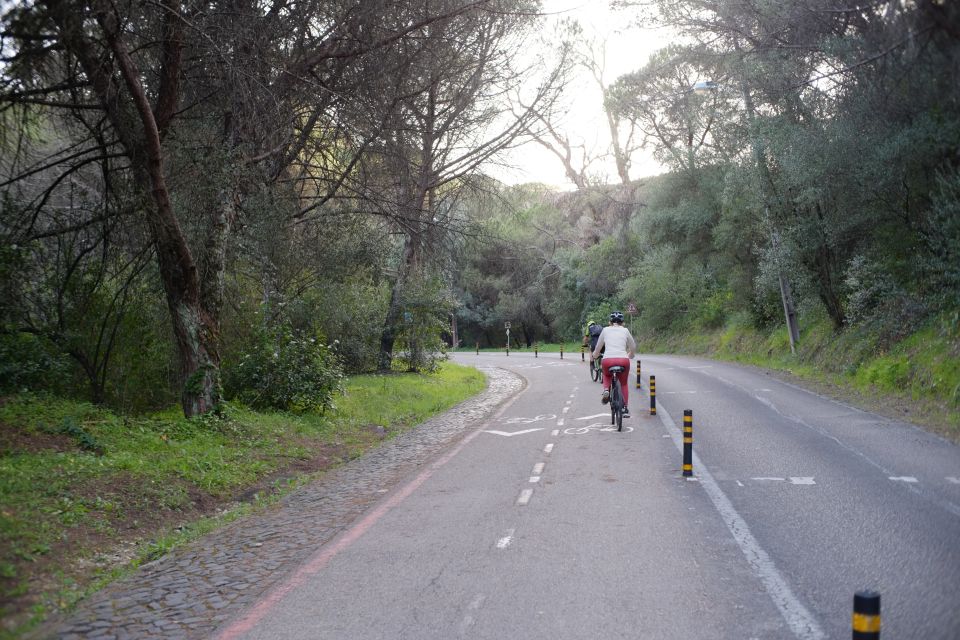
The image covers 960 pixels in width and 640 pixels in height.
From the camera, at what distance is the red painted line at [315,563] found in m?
5.06

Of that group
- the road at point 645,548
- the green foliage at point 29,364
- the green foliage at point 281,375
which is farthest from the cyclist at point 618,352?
the green foliage at point 29,364

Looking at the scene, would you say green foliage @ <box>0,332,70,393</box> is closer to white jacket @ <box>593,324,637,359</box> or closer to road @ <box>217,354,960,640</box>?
road @ <box>217,354,960,640</box>

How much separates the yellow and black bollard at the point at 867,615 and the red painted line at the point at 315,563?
11.9 ft

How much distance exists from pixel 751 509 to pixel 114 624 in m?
5.73

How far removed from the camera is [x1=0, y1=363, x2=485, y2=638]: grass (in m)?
6.11

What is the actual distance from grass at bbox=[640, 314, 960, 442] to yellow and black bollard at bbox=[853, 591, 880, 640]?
10.5 m

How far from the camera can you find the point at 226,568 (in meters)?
6.39

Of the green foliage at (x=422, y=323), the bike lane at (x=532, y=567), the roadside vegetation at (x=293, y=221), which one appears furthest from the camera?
the green foliage at (x=422, y=323)

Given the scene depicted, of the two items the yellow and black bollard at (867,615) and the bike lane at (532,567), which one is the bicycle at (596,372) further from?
the yellow and black bollard at (867,615)

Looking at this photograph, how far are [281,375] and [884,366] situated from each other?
15019mm

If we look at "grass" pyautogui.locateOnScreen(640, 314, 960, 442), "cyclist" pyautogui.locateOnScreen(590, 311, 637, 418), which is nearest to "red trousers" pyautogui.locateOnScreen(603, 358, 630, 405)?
"cyclist" pyautogui.locateOnScreen(590, 311, 637, 418)

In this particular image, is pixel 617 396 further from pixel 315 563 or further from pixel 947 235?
pixel 947 235

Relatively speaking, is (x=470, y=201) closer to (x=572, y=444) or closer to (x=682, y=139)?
(x=572, y=444)

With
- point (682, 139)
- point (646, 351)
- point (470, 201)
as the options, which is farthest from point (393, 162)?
point (646, 351)
